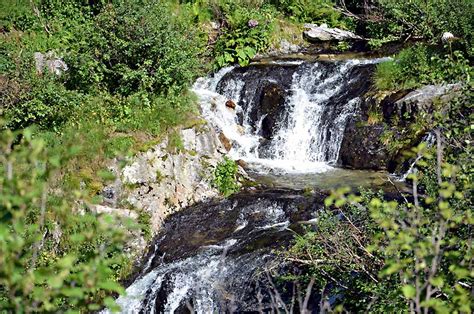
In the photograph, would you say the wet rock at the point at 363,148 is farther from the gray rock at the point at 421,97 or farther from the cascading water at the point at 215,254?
the cascading water at the point at 215,254

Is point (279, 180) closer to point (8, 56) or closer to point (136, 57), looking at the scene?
point (136, 57)

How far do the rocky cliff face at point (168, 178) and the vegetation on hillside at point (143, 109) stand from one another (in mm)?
315

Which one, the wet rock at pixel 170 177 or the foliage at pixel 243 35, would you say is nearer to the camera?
the wet rock at pixel 170 177

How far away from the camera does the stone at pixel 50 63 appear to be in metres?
12.2

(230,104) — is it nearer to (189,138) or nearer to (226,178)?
(189,138)

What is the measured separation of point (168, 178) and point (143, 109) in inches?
69.2

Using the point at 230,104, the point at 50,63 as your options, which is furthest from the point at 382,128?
the point at 50,63

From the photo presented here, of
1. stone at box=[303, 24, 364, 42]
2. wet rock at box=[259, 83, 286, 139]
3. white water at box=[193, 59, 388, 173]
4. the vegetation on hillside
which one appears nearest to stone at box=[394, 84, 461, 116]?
the vegetation on hillside

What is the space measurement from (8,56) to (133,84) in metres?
2.88

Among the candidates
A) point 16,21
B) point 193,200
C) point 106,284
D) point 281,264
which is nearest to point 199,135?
point 193,200

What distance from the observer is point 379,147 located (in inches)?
485

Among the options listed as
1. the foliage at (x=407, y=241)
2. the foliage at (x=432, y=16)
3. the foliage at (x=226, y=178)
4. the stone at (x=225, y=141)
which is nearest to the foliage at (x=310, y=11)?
the foliage at (x=432, y=16)

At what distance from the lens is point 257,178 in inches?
469

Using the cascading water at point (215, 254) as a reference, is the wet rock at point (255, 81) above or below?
above
